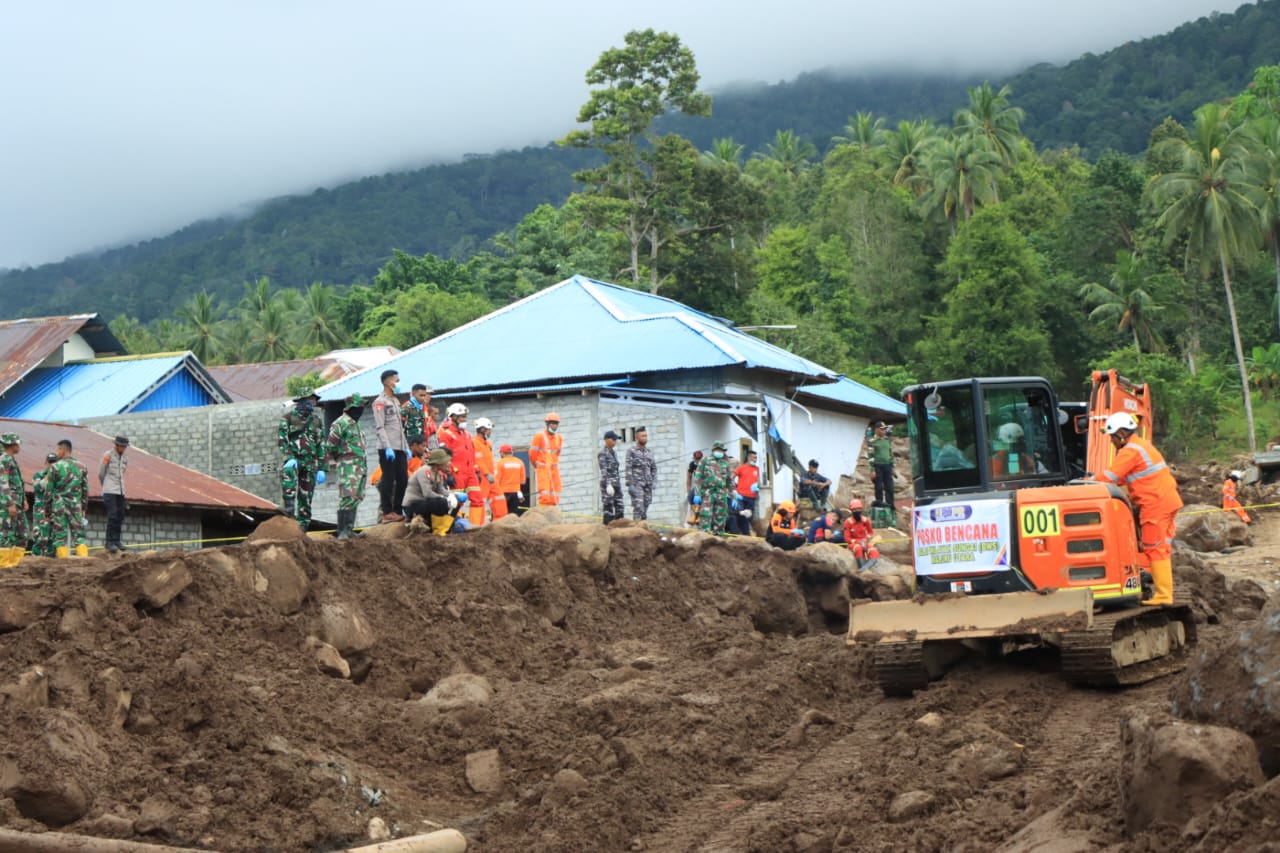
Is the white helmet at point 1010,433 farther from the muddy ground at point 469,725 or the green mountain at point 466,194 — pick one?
the green mountain at point 466,194

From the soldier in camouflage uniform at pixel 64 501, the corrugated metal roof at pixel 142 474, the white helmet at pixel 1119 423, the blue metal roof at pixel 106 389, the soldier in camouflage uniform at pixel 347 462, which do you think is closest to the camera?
the white helmet at pixel 1119 423

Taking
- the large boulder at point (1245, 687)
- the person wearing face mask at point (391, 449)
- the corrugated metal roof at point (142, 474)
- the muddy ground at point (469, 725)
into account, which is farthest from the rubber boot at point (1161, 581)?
the corrugated metal roof at point (142, 474)

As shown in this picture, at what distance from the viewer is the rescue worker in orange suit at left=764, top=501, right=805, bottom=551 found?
20.9 metres

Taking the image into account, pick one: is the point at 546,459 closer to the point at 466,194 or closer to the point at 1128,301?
the point at 1128,301

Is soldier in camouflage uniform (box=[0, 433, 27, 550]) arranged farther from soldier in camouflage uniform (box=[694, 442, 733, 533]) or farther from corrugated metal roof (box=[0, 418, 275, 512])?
soldier in camouflage uniform (box=[694, 442, 733, 533])

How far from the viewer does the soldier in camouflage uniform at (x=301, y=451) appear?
16469 millimetres

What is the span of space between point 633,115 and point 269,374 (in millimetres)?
15175

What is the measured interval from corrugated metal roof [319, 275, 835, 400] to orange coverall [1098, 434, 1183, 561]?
45.8 ft

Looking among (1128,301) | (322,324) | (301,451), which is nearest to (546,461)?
(301,451)

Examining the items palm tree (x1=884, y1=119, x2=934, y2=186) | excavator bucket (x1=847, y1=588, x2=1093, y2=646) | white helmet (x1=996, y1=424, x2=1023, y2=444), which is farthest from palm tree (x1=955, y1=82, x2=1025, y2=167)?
excavator bucket (x1=847, y1=588, x2=1093, y2=646)

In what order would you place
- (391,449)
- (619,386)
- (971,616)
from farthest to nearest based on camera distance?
(619,386)
(391,449)
(971,616)

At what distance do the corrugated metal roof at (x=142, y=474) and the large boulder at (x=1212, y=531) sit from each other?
1648 cm

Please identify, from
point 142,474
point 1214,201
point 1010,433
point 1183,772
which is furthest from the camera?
point 1214,201

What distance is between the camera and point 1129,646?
12.2m
